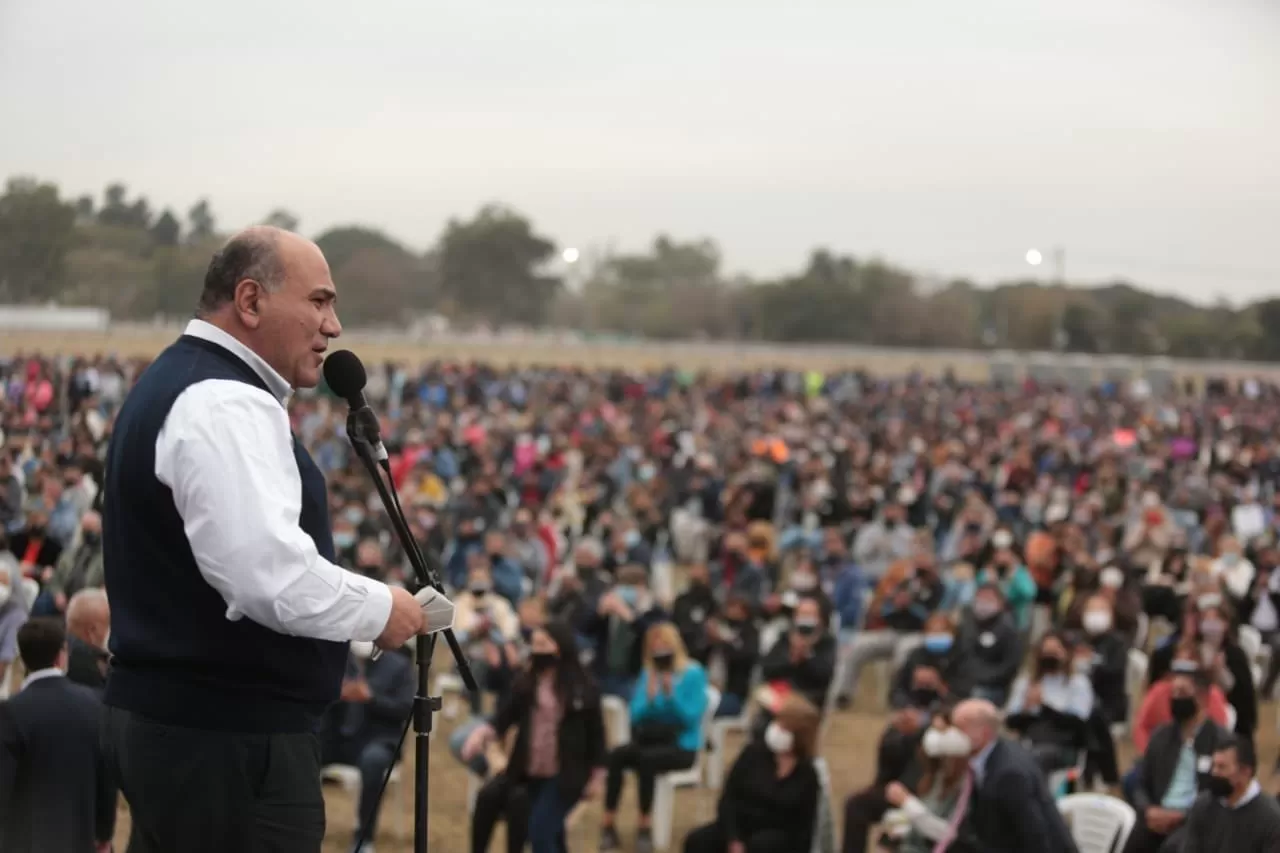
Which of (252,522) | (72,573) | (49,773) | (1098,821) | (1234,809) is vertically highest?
(252,522)

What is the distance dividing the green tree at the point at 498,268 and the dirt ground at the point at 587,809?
118ft

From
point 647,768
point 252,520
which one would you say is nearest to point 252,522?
point 252,520

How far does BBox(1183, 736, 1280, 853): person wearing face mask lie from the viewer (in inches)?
200

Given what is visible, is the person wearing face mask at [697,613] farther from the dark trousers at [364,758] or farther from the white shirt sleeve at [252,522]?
the white shirt sleeve at [252,522]

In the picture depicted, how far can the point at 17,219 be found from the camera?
5.82 meters

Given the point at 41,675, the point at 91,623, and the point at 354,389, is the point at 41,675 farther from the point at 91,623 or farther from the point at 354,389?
the point at 354,389

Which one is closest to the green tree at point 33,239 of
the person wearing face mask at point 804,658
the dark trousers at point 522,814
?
the dark trousers at point 522,814

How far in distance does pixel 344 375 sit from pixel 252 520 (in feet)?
1.96

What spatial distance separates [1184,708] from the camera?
6.56 m

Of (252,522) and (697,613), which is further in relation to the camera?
(697,613)

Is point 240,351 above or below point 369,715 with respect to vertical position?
above

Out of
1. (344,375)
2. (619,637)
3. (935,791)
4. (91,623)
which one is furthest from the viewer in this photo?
(619,637)

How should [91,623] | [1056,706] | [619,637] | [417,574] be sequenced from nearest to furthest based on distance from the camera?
[417,574] → [91,623] → [1056,706] → [619,637]

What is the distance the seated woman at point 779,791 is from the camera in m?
6.02
